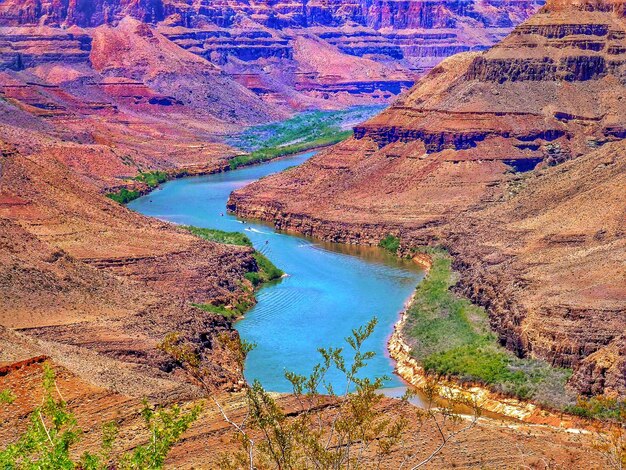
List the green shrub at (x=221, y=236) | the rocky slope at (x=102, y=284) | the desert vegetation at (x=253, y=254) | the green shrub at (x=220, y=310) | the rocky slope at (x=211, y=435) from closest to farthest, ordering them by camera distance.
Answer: the rocky slope at (x=211, y=435)
the rocky slope at (x=102, y=284)
the green shrub at (x=220, y=310)
the desert vegetation at (x=253, y=254)
the green shrub at (x=221, y=236)

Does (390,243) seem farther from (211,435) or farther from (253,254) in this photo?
(211,435)

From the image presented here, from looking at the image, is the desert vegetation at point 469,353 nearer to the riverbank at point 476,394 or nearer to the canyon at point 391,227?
the riverbank at point 476,394

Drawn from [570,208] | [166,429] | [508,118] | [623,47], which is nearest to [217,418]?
[166,429]

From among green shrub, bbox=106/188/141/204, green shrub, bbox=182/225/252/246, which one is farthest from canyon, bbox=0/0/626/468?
green shrub, bbox=182/225/252/246

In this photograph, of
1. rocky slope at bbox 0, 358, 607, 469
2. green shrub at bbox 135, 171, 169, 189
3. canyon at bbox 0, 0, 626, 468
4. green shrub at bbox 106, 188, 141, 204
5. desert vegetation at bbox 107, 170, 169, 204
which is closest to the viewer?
rocky slope at bbox 0, 358, 607, 469

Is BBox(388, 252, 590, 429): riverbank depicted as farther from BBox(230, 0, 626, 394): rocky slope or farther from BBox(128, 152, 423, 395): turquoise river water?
BBox(230, 0, 626, 394): rocky slope

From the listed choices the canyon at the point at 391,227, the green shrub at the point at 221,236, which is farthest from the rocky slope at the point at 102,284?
the green shrub at the point at 221,236
